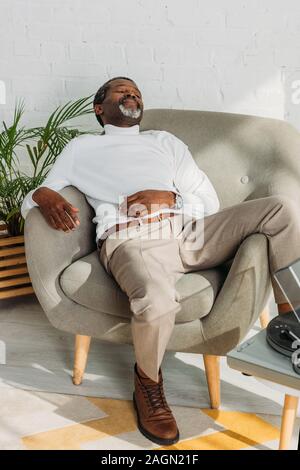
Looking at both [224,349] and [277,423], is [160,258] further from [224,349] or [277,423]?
[277,423]

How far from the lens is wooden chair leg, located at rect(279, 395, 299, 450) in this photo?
67.7 inches


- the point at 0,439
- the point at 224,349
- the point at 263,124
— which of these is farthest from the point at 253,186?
the point at 0,439

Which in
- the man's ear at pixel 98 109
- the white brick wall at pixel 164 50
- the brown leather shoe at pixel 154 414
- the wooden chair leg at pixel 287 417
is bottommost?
the brown leather shoe at pixel 154 414

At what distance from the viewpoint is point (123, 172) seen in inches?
95.8

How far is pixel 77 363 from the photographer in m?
2.33

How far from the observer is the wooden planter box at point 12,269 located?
9.64 ft

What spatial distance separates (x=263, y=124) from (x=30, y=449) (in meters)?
1.45

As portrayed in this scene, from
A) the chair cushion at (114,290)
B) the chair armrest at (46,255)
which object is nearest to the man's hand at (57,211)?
the chair armrest at (46,255)

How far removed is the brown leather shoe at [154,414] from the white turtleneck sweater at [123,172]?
54cm

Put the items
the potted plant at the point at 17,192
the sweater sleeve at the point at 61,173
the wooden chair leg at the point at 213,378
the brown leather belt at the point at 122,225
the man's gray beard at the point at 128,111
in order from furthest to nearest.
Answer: the potted plant at the point at 17,192
the man's gray beard at the point at 128,111
the sweater sleeve at the point at 61,173
the brown leather belt at the point at 122,225
the wooden chair leg at the point at 213,378

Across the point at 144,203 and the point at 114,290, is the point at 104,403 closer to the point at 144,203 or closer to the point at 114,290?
the point at 114,290

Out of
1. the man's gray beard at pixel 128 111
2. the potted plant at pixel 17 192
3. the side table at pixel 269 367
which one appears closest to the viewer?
the side table at pixel 269 367

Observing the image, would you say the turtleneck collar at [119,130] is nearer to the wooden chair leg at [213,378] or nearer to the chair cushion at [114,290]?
the chair cushion at [114,290]

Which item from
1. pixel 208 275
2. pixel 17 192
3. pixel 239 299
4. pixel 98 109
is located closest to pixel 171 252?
pixel 208 275
